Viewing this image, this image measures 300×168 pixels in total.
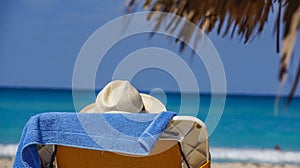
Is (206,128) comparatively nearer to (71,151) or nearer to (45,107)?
(71,151)

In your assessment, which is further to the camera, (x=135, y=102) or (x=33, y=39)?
(x=33, y=39)

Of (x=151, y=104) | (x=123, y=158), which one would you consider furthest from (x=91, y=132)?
(x=151, y=104)

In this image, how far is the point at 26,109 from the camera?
1731 cm

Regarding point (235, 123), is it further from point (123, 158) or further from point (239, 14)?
point (123, 158)

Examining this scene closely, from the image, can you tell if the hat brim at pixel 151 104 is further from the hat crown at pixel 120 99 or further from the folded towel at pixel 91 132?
the folded towel at pixel 91 132

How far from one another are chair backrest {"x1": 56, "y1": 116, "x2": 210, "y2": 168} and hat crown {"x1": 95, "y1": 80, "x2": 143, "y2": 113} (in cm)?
35

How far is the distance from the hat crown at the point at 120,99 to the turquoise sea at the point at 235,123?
217 inches

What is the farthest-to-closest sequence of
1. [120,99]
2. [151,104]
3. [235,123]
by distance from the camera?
[235,123] → [151,104] → [120,99]

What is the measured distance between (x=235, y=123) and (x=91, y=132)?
1389cm

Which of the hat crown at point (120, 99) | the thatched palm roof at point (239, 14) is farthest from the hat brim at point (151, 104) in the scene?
the thatched palm roof at point (239, 14)

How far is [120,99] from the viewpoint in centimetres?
236

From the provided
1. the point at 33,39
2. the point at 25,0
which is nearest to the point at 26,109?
the point at 33,39

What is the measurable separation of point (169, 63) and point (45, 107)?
53.4 feet

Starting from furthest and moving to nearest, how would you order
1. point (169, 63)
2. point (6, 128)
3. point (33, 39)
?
point (33, 39) < point (6, 128) < point (169, 63)
